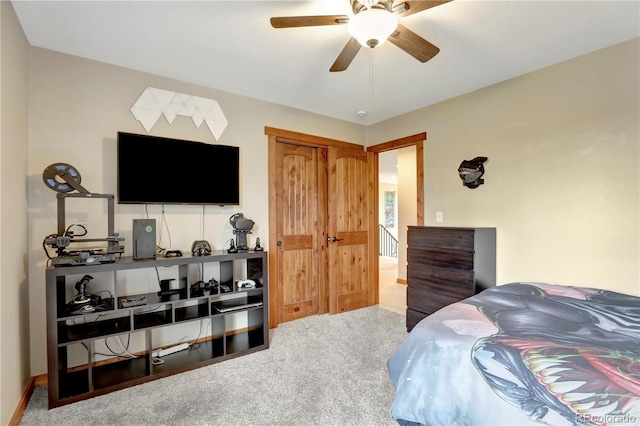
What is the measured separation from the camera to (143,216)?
2545 millimetres

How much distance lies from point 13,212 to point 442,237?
10.9 ft

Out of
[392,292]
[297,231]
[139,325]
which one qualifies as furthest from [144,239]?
[392,292]

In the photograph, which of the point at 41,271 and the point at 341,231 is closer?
the point at 41,271

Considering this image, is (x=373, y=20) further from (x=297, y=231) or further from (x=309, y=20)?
(x=297, y=231)

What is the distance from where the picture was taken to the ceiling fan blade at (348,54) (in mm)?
1763

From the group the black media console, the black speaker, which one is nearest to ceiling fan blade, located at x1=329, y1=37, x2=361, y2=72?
→ the black media console

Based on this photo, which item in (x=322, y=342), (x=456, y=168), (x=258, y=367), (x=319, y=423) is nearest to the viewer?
(x=319, y=423)

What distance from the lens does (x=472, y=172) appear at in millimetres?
3002

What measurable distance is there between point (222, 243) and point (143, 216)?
29.5 inches

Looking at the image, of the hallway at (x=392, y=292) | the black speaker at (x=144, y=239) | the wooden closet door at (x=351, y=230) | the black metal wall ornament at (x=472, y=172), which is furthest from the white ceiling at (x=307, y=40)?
the hallway at (x=392, y=292)

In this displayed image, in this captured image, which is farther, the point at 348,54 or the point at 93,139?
the point at 93,139

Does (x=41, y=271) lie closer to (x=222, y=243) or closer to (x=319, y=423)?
(x=222, y=243)

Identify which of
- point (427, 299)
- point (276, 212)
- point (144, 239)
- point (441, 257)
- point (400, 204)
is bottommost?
point (427, 299)

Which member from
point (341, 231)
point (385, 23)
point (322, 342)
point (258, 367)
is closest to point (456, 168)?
point (341, 231)
